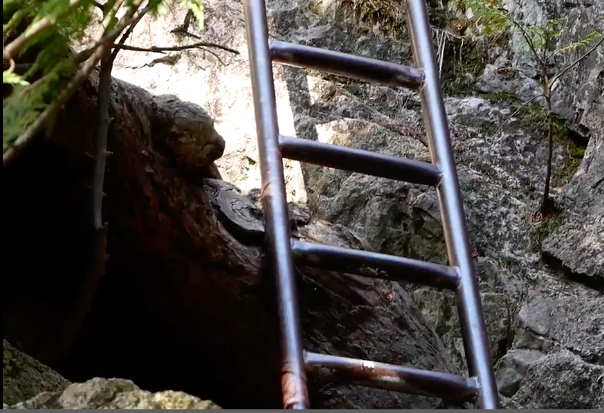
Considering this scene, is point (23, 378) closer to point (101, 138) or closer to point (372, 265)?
point (101, 138)

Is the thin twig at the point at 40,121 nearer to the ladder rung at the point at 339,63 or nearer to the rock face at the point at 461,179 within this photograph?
the ladder rung at the point at 339,63

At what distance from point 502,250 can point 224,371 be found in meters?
1.34

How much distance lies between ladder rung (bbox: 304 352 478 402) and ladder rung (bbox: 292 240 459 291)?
0.69ft

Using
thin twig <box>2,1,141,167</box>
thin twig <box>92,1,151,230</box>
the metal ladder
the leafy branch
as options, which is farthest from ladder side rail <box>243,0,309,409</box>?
the leafy branch

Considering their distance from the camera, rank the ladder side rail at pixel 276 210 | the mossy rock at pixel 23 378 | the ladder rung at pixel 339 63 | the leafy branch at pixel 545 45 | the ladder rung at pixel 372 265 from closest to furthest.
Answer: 1. the mossy rock at pixel 23 378
2. the ladder side rail at pixel 276 210
3. the ladder rung at pixel 372 265
4. the ladder rung at pixel 339 63
5. the leafy branch at pixel 545 45

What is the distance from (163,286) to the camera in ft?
5.82

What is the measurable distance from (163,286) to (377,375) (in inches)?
22.7

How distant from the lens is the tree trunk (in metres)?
1.64

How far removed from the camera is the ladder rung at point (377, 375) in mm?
1409

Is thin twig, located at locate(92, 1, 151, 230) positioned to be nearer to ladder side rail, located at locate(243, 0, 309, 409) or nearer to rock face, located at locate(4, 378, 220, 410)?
ladder side rail, located at locate(243, 0, 309, 409)

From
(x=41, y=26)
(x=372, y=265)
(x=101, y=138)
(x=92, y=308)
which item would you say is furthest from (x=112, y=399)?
(x=92, y=308)

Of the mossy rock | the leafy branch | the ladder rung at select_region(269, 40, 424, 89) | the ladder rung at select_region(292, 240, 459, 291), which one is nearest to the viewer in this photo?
the mossy rock

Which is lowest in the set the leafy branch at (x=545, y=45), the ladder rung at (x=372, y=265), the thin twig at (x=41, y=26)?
the thin twig at (x=41, y=26)

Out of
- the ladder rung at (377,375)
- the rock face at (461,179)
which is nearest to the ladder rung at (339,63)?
the rock face at (461,179)
